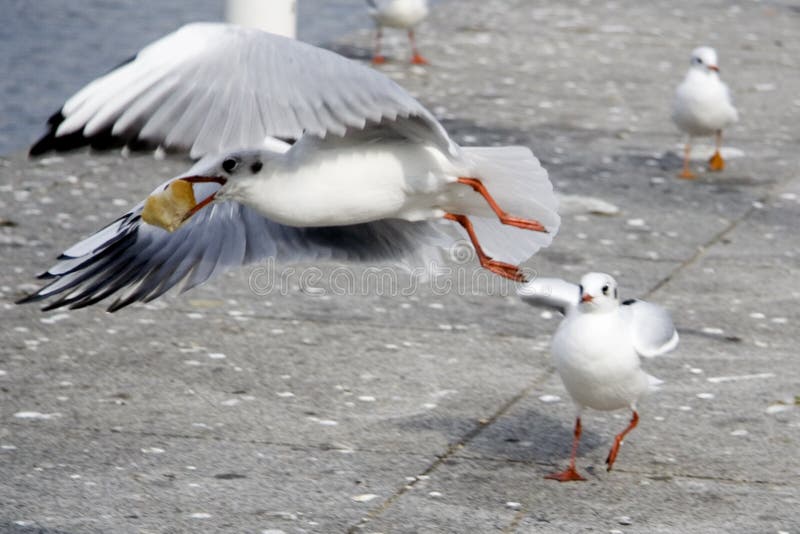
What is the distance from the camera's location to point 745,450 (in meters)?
5.31

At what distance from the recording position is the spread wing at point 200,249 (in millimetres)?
5191

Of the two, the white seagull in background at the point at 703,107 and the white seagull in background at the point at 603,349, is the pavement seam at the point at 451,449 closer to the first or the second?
the white seagull in background at the point at 603,349

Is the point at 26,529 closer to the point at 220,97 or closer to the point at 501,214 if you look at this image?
the point at 220,97

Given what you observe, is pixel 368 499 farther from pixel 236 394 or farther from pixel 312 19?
pixel 312 19

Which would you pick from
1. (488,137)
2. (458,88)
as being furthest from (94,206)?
(458,88)

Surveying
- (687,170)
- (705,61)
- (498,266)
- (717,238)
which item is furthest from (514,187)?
(705,61)

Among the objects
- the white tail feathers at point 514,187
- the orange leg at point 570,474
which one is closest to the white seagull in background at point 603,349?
→ the orange leg at point 570,474

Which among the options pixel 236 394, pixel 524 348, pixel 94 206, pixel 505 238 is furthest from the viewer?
pixel 94 206

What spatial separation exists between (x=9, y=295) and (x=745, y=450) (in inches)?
133

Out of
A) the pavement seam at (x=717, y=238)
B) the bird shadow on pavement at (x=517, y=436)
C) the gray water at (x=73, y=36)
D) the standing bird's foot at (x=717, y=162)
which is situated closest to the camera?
the bird shadow on pavement at (x=517, y=436)

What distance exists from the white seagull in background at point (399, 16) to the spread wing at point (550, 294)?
663 centimetres

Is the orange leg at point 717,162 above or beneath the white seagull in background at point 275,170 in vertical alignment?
beneath

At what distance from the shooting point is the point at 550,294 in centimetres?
527

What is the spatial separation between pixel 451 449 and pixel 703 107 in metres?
4.28
